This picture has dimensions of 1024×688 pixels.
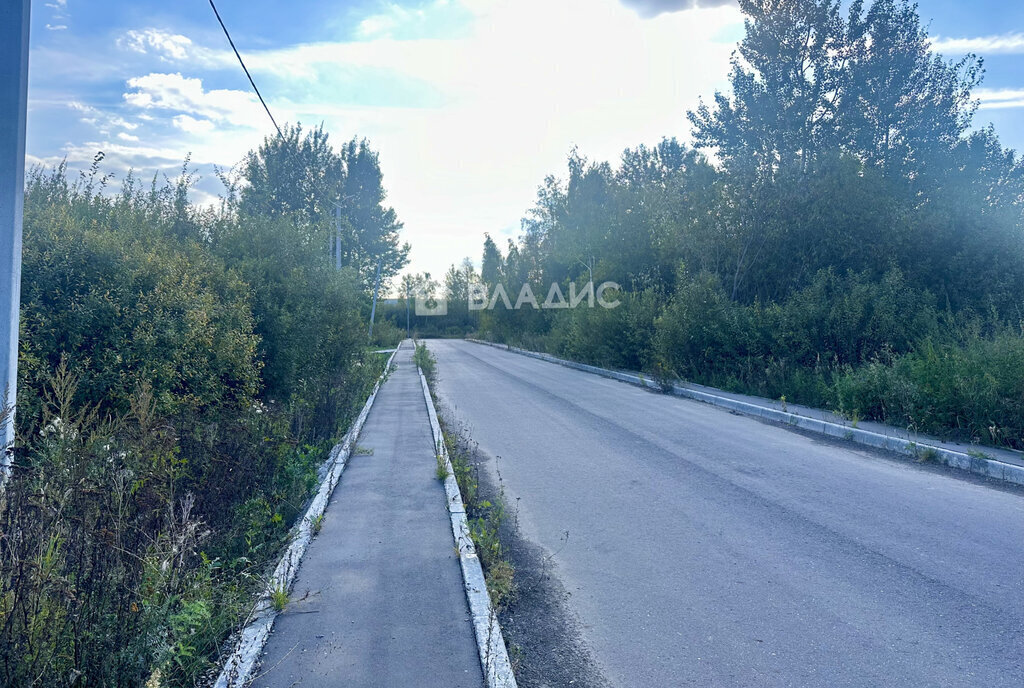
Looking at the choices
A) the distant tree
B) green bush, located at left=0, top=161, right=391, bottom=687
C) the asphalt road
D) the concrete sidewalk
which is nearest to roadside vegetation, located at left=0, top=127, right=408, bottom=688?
green bush, located at left=0, top=161, right=391, bottom=687

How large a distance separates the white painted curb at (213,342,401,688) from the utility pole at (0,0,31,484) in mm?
2076

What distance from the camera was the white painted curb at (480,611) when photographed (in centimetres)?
358

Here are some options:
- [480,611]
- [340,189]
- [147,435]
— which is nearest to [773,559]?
[480,611]

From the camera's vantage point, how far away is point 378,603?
4.48 m

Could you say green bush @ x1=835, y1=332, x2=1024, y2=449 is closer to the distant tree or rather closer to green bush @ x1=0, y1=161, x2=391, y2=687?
green bush @ x1=0, y1=161, x2=391, y2=687

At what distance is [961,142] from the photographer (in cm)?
2183

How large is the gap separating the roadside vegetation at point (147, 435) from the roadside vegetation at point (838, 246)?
382 inches

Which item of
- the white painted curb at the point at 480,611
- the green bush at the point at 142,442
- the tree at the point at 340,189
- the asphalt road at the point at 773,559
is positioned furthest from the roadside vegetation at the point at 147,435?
the tree at the point at 340,189

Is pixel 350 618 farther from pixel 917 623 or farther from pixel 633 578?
pixel 917 623

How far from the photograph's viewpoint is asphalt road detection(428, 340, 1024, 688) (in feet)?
12.7

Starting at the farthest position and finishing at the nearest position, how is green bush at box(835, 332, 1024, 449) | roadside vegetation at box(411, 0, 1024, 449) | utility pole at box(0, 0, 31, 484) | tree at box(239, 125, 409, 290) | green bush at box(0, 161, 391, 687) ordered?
tree at box(239, 125, 409, 290), roadside vegetation at box(411, 0, 1024, 449), green bush at box(835, 332, 1024, 449), utility pole at box(0, 0, 31, 484), green bush at box(0, 161, 391, 687)

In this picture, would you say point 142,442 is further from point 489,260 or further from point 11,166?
point 489,260

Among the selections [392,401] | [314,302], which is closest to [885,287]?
[392,401]

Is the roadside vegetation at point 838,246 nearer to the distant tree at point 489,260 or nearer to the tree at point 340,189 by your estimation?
the tree at point 340,189
